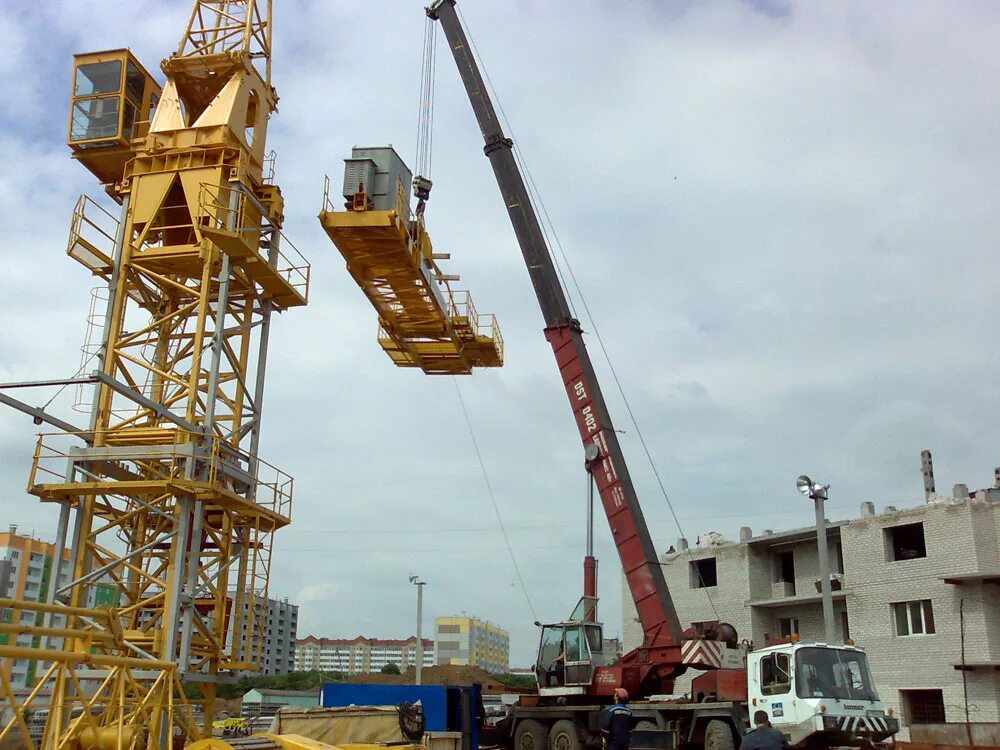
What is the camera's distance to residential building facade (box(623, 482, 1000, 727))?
Result: 30.0 meters

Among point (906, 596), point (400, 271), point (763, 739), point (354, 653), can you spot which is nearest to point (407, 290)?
point (400, 271)

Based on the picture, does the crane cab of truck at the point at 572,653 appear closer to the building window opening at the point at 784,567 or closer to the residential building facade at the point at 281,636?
the building window opening at the point at 784,567

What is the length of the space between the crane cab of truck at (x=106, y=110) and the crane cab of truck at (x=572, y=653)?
15.8 m

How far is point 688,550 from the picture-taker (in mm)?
42344

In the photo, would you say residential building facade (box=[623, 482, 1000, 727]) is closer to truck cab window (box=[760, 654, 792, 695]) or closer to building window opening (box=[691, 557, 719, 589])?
building window opening (box=[691, 557, 719, 589])

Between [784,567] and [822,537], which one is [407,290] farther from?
[784,567]

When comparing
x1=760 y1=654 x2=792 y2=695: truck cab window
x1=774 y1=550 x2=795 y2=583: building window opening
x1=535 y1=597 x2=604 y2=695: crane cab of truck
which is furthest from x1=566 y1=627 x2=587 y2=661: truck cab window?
x1=774 y1=550 x2=795 y2=583: building window opening

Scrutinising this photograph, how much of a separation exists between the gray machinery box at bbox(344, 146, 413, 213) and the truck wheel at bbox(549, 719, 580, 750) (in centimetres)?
1171

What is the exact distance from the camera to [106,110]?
78.4 ft

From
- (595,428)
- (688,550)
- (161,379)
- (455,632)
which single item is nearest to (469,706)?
(595,428)

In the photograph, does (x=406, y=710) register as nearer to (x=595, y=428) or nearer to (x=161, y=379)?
(x=595, y=428)

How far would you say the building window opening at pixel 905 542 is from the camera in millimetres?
33594

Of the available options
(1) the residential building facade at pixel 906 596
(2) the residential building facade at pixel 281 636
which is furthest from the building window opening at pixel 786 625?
(2) the residential building facade at pixel 281 636

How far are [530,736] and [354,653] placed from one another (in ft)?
559
